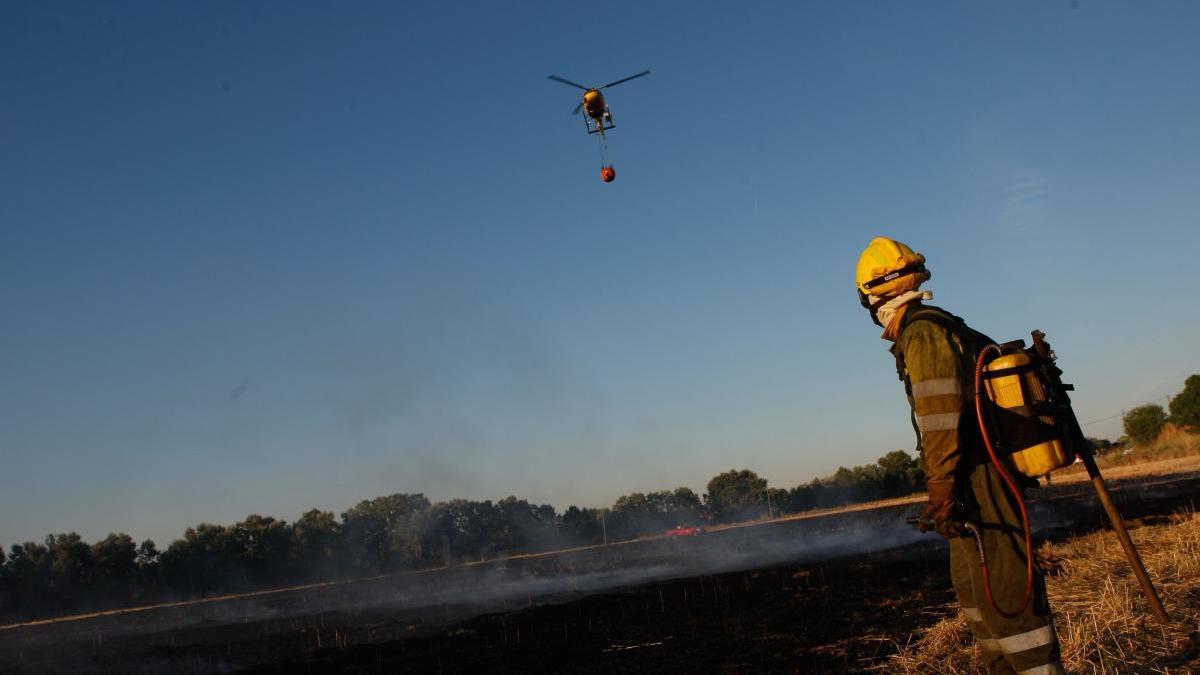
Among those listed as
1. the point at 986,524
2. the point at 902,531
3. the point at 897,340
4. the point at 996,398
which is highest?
the point at 897,340

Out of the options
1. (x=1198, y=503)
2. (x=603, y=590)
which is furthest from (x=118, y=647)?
(x=1198, y=503)

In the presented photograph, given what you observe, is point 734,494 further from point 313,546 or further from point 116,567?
point 116,567

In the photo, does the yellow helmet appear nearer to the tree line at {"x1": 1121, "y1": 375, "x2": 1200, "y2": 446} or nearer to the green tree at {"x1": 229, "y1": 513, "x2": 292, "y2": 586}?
the tree line at {"x1": 1121, "y1": 375, "x2": 1200, "y2": 446}

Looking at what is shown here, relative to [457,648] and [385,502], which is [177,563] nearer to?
[385,502]

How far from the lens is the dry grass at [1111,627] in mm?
5359

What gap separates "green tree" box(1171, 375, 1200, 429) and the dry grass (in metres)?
49.3

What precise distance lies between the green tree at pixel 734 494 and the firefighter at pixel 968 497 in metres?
90.8

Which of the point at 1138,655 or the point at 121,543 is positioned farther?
the point at 121,543

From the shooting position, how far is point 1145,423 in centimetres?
5356

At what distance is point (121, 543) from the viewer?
6141 cm

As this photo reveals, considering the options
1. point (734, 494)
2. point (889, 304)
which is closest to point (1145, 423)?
point (734, 494)

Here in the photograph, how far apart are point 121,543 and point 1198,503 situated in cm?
7081

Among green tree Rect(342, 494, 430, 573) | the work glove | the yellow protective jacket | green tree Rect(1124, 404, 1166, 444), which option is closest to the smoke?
the work glove

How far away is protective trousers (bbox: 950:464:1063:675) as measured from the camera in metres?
4.11
